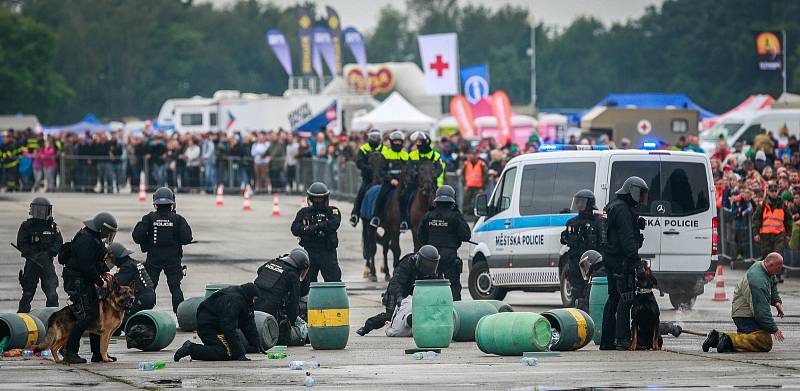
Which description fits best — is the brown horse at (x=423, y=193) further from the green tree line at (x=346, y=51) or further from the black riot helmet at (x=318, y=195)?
the green tree line at (x=346, y=51)

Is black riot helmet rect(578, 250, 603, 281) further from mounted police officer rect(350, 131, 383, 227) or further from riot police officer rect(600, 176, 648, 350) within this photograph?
mounted police officer rect(350, 131, 383, 227)

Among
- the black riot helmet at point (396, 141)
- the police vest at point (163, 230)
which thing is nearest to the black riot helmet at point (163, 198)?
the police vest at point (163, 230)

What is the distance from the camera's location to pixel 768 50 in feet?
211

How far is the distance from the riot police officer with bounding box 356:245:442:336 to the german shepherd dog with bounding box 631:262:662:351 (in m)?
2.32

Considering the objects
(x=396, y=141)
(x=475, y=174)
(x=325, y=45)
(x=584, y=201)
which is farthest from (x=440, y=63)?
(x=325, y=45)

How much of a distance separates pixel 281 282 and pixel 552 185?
219 inches

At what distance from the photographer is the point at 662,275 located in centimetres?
2067

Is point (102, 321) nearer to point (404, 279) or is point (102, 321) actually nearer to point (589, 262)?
point (404, 279)

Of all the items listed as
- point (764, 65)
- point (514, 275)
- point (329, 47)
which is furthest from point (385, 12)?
point (514, 275)

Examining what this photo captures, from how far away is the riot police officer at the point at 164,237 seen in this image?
19203mm

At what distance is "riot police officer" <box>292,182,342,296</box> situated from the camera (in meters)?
19.9

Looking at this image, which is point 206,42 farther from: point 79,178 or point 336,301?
point 336,301

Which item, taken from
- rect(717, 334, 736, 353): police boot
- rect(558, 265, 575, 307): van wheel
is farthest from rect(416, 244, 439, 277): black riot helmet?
rect(558, 265, 575, 307): van wheel

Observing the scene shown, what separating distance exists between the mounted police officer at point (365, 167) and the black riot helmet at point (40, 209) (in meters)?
6.97
